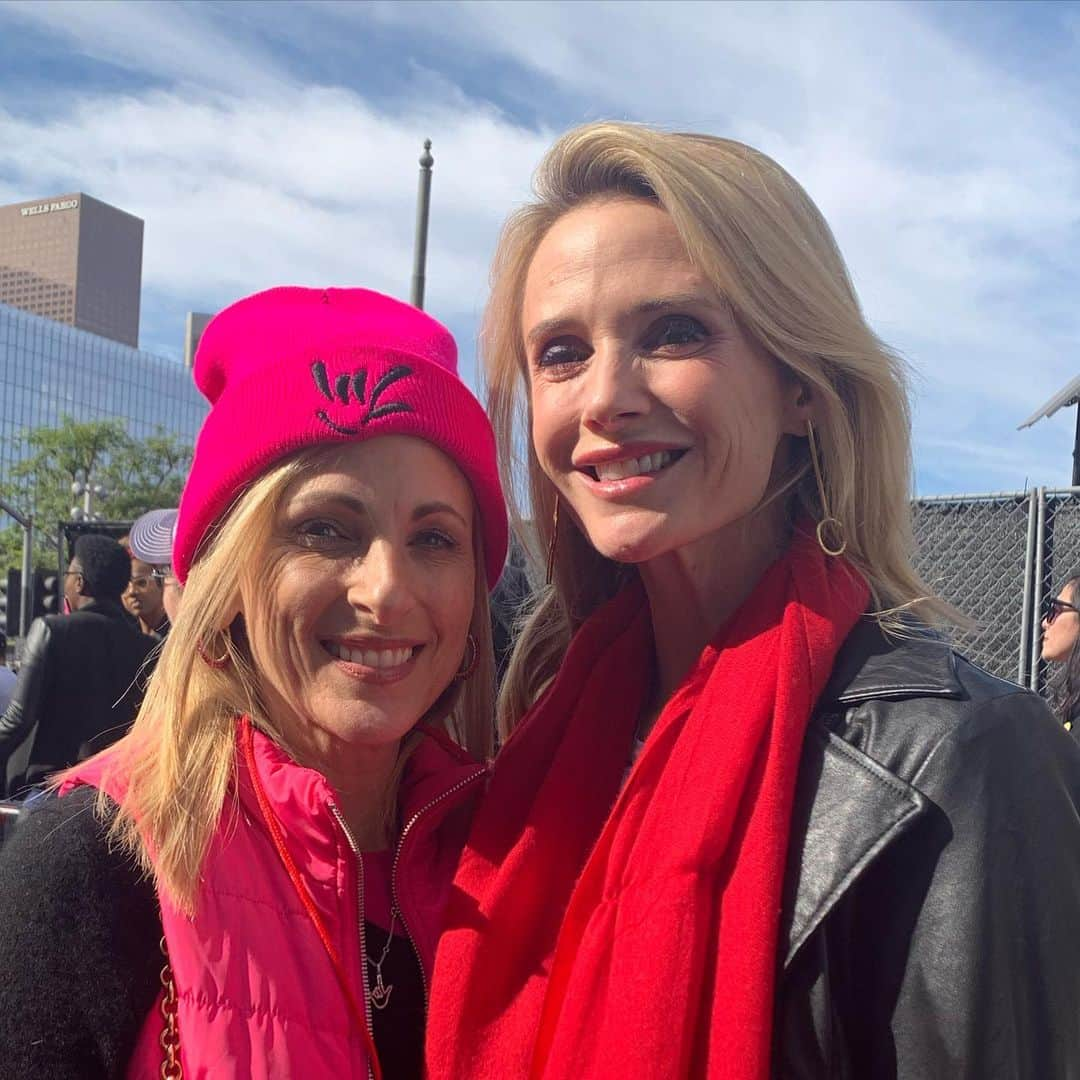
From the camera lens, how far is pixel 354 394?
1924mm

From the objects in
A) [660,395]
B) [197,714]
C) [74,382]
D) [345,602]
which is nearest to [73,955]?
[197,714]

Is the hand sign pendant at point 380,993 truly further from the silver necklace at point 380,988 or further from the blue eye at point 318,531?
the blue eye at point 318,531

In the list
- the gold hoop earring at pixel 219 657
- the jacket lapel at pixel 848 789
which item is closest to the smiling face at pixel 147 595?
the gold hoop earring at pixel 219 657

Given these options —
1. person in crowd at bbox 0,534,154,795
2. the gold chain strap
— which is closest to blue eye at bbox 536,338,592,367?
the gold chain strap

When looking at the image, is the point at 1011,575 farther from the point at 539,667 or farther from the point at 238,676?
the point at 238,676

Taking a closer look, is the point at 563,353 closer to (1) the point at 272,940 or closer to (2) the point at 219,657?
(2) the point at 219,657

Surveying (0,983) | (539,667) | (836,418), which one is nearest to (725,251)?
(836,418)

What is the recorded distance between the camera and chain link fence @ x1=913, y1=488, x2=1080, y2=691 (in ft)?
16.0

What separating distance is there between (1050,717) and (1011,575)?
12.2 ft

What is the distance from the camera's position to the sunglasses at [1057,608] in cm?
471

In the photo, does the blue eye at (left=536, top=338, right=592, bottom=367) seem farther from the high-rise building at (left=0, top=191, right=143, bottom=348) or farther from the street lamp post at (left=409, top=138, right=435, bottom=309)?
the high-rise building at (left=0, top=191, right=143, bottom=348)

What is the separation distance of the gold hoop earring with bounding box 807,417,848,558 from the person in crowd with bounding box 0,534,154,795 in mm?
3952

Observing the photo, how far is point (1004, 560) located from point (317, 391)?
12.9ft

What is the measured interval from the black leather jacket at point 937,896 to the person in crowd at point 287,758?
0.66m
